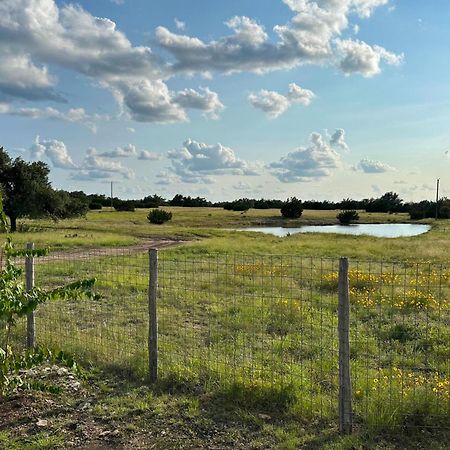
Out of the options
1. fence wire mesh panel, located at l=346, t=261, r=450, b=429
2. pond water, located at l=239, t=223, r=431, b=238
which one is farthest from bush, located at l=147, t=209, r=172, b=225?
fence wire mesh panel, located at l=346, t=261, r=450, b=429

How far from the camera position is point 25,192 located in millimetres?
39156

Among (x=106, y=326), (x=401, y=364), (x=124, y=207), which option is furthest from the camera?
(x=124, y=207)

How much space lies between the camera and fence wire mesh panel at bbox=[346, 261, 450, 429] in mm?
4754

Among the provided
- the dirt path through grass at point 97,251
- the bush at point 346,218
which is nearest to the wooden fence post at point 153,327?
the dirt path through grass at point 97,251

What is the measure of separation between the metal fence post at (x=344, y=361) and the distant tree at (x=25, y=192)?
37.7 meters

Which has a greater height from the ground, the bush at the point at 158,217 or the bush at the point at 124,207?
the bush at the point at 124,207

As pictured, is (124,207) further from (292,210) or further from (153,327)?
(153,327)

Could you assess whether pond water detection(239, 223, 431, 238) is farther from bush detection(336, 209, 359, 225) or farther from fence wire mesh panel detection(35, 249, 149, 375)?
fence wire mesh panel detection(35, 249, 149, 375)

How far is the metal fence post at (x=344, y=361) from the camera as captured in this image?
15.1ft

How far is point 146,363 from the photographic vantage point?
244 inches

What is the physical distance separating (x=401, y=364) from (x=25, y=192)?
123 ft

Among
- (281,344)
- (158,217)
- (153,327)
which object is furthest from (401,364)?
(158,217)

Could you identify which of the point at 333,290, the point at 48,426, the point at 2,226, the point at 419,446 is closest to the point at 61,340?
the point at 48,426

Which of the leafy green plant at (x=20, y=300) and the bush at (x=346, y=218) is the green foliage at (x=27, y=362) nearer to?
the leafy green plant at (x=20, y=300)
